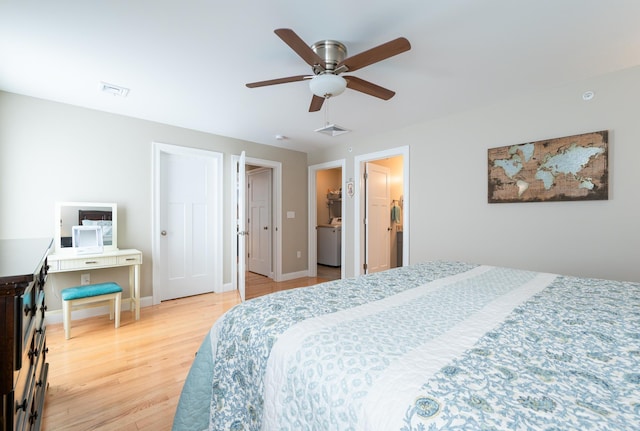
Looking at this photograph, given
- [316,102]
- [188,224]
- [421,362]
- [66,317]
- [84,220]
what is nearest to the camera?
[421,362]

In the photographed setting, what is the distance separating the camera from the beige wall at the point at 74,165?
2.79 metres

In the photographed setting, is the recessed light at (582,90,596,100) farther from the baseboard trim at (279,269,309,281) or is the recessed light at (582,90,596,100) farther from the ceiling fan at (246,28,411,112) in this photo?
the baseboard trim at (279,269,309,281)

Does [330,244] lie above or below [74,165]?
below

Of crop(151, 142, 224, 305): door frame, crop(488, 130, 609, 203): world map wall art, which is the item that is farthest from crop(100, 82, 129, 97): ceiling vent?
crop(488, 130, 609, 203): world map wall art

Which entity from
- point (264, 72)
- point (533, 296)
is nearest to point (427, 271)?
point (533, 296)

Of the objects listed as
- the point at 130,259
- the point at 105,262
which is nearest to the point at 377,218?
the point at 130,259

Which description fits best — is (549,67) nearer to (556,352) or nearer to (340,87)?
(340,87)

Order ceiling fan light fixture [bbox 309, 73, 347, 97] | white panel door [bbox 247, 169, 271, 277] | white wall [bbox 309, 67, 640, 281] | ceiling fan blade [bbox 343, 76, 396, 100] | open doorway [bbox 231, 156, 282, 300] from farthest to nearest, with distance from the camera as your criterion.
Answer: white panel door [bbox 247, 169, 271, 277]
open doorway [bbox 231, 156, 282, 300]
white wall [bbox 309, 67, 640, 281]
ceiling fan blade [bbox 343, 76, 396, 100]
ceiling fan light fixture [bbox 309, 73, 347, 97]

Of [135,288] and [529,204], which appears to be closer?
[529,204]

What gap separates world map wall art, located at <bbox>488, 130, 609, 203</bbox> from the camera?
7.98 feet

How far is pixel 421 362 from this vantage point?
76cm

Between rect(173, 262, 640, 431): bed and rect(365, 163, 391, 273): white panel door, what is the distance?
3131 mm

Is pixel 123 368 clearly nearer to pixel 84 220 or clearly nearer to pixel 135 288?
pixel 135 288

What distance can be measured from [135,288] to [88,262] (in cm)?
52
